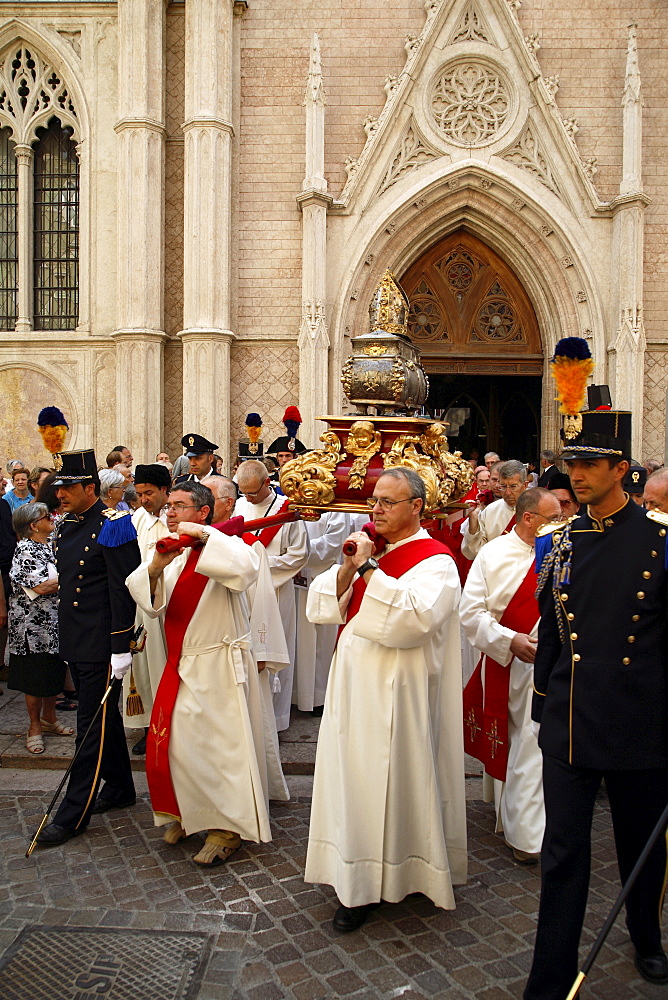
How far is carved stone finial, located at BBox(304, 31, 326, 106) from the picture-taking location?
494 inches

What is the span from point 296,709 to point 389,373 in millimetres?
3496

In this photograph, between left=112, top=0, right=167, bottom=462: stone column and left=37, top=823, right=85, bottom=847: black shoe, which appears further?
left=112, top=0, right=167, bottom=462: stone column

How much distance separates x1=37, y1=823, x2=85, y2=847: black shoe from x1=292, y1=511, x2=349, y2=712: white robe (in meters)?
2.62

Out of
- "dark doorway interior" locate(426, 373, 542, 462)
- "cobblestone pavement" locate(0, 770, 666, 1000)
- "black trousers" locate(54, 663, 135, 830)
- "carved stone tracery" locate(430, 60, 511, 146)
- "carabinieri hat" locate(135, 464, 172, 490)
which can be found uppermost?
"carved stone tracery" locate(430, 60, 511, 146)

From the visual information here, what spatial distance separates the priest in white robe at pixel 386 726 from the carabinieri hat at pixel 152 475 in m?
2.00

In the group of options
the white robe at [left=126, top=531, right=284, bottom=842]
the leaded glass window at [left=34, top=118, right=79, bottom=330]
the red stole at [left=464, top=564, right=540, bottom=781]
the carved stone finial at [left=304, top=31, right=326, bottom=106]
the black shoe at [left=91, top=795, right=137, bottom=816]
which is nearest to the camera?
the white robe at [left=126, top=531, right=284, bottom=842]

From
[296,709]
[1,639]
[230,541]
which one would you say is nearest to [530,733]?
[230,541]

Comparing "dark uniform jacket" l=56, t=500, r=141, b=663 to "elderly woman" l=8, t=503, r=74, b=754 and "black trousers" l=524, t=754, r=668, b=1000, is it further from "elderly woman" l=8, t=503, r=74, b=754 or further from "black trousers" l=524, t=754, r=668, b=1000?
"black trousers" l=524, t=754, r=668, b=1000

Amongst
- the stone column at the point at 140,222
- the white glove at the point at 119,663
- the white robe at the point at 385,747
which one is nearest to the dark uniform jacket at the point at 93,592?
the white glove at the point at 119,663

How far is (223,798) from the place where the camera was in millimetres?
4375

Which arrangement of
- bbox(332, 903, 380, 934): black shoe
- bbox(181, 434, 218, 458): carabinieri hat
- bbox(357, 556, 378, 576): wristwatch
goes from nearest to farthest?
bbox(357, 556, 378, 576): wristwatch
bbox(332, 903, 380, 934): black shoe
bbox(181, 434, 218, 458): carabinieri hat

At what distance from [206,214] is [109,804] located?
9737mm

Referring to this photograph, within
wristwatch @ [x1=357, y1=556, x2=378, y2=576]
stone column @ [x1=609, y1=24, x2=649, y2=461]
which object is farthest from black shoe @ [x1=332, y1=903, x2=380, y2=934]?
stone column @ [x1=609, y1=24, x2=649, y2=461]

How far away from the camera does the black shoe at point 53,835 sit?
14.7ft
